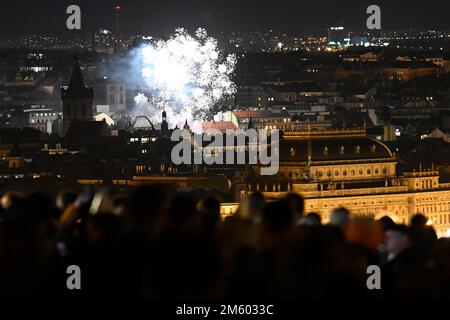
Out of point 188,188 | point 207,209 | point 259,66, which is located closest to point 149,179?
point 188,188

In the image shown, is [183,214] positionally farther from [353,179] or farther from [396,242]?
[353,179]

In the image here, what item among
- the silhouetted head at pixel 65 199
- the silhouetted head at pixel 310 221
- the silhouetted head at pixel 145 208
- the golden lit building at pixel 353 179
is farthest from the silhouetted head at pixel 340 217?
the golden lit building at pixel 353 179

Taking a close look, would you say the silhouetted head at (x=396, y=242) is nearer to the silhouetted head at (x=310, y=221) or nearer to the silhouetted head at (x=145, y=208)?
the silhouetted head at (x=310, y=221)

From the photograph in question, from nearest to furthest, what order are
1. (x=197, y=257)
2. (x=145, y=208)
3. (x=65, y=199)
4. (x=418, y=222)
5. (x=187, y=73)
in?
(x=197, y=257) < (x=145, y=208) < (x=418, y=222) < (x=65, y=199) < (x=187, y=73)

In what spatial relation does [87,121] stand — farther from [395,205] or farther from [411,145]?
[395,205]

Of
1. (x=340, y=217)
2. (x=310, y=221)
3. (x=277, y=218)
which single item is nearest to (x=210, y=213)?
(x=310, y=221)

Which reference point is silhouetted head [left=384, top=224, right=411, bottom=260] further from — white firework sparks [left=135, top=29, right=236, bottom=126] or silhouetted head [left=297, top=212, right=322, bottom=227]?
white firework sparks [left=135, top=29, right=236, bottom=126]

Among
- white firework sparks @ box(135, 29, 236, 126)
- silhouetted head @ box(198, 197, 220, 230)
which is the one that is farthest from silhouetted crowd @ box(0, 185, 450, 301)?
white firework sparks @ box(135, 29, 236, 126)

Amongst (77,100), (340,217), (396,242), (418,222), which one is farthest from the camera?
(77,100)
